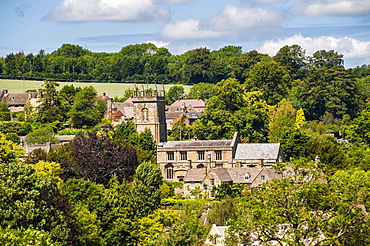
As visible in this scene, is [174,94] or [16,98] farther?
[174,94]

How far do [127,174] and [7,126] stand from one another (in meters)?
31.3

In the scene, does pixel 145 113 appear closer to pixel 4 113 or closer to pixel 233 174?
pixel 233 174

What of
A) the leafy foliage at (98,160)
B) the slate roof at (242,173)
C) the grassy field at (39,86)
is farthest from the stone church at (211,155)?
the grassy field at (39,86)

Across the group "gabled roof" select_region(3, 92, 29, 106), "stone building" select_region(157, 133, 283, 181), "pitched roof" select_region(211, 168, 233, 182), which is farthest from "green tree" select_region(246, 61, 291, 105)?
"pitched roof" select_region(211, 168, 233, 182)

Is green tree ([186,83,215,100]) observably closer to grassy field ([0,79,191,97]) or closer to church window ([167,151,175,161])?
grassy field ([0,79,191,97])

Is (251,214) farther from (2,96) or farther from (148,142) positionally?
(2,96)

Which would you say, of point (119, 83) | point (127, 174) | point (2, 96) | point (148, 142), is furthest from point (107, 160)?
point (119, 83)

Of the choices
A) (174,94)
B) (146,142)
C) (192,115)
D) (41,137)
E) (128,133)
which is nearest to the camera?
(146,142)

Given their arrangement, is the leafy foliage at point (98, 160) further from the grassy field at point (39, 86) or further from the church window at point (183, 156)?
the grassy field at point (39, 86)

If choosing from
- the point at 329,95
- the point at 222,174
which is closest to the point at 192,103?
the point at 329,95

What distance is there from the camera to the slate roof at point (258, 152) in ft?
268

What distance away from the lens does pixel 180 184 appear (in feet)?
261

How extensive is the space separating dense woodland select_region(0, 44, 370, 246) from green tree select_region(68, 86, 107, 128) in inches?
6.2

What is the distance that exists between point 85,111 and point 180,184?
3656 centimetres
